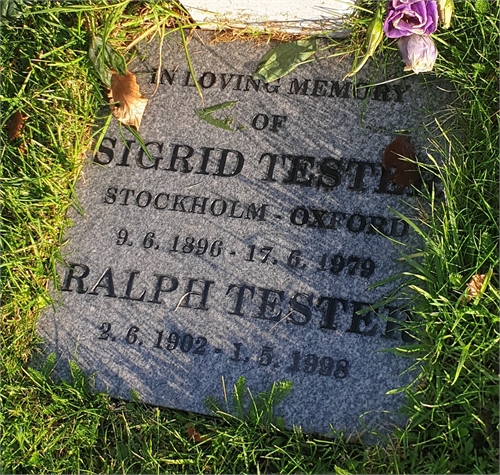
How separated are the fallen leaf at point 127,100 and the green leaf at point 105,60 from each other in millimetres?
27

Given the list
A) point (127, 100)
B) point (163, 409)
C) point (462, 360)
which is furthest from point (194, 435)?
point (127, 100)

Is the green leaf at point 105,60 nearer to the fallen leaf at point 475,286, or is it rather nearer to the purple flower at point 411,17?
the purple flower at point 411,17

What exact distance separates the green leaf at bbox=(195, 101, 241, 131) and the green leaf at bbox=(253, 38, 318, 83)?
16cm

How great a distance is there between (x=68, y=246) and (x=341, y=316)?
110 centimetres

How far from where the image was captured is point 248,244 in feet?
7.80

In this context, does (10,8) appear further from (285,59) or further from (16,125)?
(285,59)

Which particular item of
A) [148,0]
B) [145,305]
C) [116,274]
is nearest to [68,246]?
[116,274]

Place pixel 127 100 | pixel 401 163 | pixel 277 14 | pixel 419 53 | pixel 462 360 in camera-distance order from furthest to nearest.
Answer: pixel 127 100
pixel 277 14
pixel 401 163
pixel 419 53
pixel 462 360

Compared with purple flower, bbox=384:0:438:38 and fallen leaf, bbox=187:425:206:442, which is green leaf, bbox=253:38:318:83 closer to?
purple flower, bbox=384:0:438:38

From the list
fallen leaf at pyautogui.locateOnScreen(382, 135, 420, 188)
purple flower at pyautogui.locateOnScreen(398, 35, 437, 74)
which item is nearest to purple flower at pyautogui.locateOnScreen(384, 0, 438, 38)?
purple flower at pyautogui.locateOnScreen(398, 35, 437, 74)

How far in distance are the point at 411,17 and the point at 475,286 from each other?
3.04 ft

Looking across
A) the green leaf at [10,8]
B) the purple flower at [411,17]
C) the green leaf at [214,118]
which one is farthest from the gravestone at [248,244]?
the green leaf at [10,8]

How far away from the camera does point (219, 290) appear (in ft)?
7.73

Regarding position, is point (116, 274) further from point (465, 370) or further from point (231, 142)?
point (465, 370)
